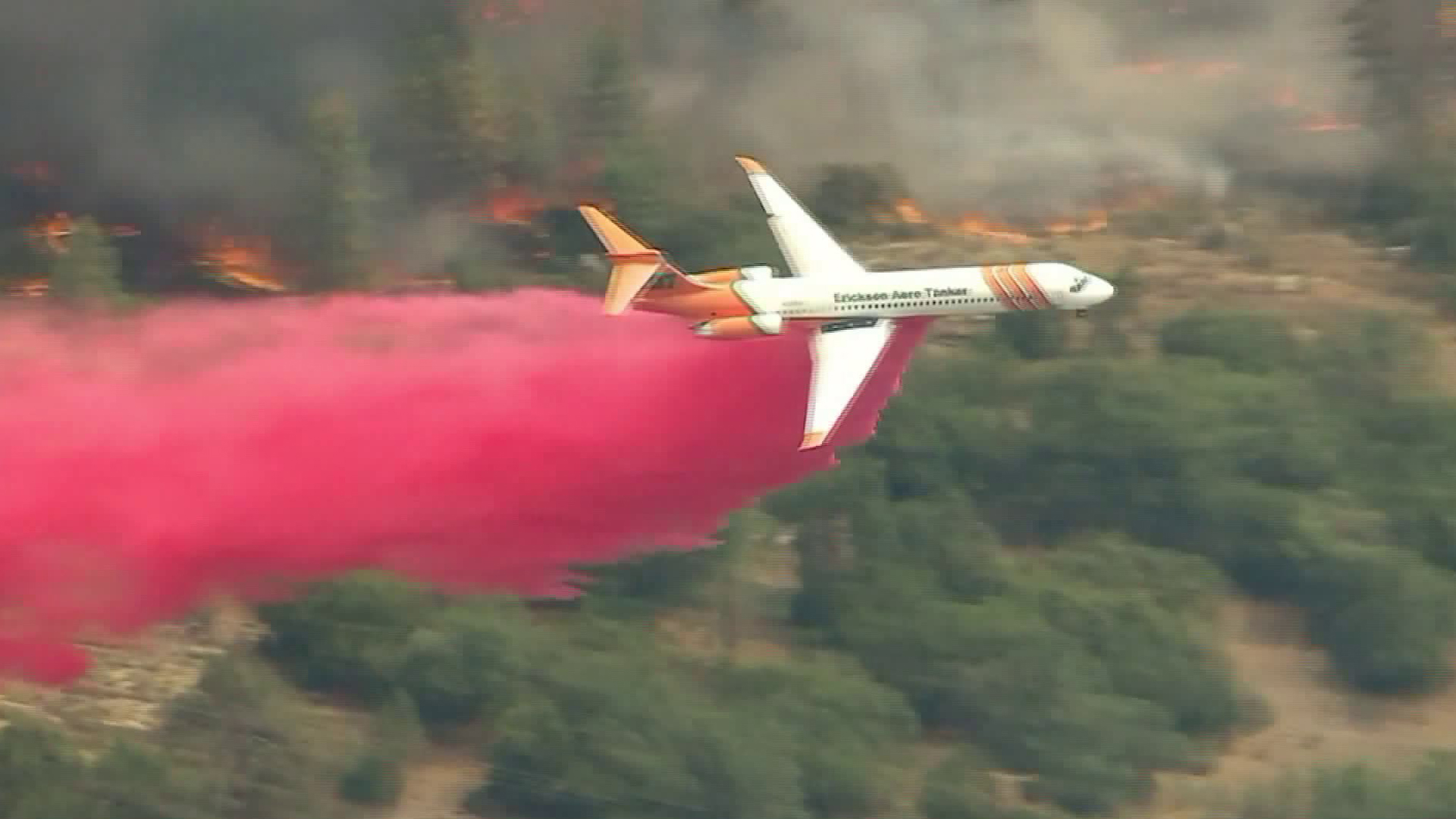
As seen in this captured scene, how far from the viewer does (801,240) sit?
212 feet

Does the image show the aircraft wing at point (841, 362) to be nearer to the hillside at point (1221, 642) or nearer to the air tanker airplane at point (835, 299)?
the air tanker airplane at point (835, 299)

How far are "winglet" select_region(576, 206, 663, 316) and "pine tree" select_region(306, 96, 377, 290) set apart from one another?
15.3 m

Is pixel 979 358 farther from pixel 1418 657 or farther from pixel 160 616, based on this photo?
pixel 160 616

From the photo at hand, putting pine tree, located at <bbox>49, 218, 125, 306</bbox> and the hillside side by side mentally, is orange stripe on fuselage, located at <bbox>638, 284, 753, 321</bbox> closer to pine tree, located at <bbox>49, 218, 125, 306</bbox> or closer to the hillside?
the hillside

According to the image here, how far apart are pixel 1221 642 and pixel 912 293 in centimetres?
1595

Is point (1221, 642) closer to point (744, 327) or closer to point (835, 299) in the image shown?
point (835, 299)

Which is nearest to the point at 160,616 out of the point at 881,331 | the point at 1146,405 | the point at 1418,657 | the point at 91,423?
the point at 91,423

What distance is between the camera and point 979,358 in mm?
75625

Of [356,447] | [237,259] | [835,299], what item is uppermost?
[237,259]

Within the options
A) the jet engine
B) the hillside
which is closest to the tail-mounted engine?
the jet engine

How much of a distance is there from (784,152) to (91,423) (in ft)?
91.1

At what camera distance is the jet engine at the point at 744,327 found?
202 feet

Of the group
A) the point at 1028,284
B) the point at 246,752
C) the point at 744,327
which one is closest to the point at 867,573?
the point at 744,327

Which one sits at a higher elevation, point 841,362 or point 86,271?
point 86,271
